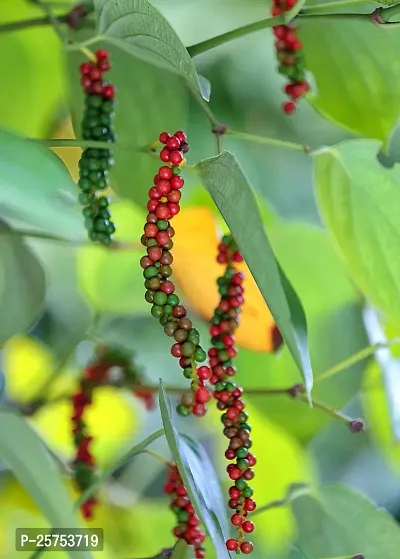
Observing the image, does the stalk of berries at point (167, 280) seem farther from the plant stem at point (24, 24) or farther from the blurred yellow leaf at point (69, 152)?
the blurred yellow leaf at point (69, 152)

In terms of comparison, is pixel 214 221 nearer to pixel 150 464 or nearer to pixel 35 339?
pixel 35 339

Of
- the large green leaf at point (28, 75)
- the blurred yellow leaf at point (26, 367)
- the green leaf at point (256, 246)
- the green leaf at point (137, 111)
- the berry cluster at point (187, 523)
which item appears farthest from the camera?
the blurred yellow leaf at point (26, 367)

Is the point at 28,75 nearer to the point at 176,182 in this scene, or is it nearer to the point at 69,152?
the point at 69,152

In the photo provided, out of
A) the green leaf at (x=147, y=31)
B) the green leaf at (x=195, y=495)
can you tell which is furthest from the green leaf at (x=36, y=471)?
the green leaf at (x=147, y=31)

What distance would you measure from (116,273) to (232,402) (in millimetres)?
301

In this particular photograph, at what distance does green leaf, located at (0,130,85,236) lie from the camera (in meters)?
0.33

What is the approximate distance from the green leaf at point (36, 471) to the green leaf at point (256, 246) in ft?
0.37

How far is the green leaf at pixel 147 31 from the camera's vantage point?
0.28m

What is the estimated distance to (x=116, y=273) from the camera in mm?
635

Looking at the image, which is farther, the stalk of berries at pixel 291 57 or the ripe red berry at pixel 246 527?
the stalk of berries at pixel 291 57

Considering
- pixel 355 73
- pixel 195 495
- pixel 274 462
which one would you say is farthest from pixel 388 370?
pixel 195 495

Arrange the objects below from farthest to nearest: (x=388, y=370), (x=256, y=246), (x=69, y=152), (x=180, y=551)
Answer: (x=69, y=152), (x=388, y=370), (x=180, y=551), (x=256, y=246)

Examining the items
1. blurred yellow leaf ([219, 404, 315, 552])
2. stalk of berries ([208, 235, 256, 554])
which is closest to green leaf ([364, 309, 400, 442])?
blurred yellow leaf ([219, 404, 315, 552])

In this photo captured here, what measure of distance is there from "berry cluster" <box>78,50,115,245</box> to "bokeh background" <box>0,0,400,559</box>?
0.06 m
